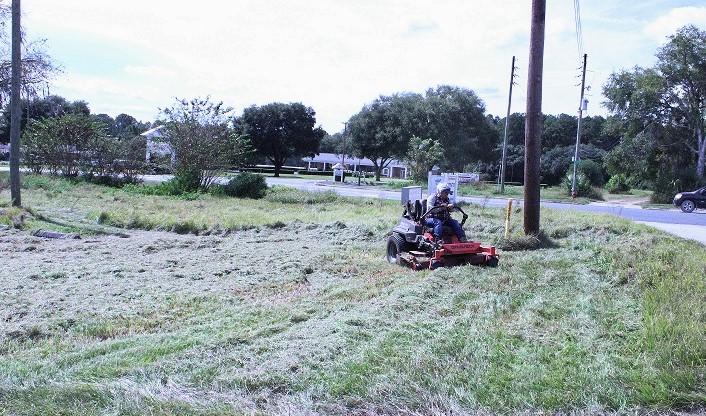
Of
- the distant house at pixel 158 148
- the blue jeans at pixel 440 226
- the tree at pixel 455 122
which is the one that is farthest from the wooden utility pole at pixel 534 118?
the tree at pixel 455 122

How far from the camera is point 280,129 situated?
7250cm

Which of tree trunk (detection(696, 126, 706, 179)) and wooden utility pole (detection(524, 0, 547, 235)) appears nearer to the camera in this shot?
wooden utility pole (detection(524, 0, 547, 235))

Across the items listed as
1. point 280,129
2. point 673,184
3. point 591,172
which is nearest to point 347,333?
point 673,184

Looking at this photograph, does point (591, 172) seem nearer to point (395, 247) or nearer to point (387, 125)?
point (387, 125)

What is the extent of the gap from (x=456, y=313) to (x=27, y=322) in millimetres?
5008

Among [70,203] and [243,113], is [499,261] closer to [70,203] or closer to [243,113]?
[70,203]

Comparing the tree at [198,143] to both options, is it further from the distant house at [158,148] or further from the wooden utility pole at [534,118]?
the wooden utility pole at [534,118]

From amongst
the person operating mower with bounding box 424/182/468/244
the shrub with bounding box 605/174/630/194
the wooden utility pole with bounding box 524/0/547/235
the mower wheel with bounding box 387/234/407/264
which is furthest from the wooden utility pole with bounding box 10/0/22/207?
the shrub with bounding box 605/174/630/194

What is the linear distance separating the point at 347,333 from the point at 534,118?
32.3 ft

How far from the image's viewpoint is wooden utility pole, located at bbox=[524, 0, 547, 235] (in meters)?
14.1

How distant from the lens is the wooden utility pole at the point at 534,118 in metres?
14.1

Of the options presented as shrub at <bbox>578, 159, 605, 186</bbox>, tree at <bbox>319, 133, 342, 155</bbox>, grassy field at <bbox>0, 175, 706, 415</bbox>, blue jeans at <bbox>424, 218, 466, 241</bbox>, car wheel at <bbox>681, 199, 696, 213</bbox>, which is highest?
tree at <bbox>319, 133, 342, 155</bbox>

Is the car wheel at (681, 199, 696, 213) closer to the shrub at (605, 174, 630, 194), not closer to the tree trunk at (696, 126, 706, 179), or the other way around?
the tree trunk at (696, 126, 706, 179)

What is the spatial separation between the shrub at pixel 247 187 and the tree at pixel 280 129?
39.8 m
